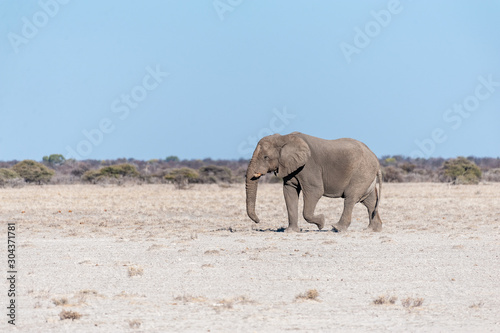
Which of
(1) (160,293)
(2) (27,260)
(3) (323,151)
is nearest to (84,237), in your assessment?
(2) (27,260)

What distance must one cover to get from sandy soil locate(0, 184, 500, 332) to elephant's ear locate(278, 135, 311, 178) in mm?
1496

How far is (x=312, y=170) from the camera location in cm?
1747

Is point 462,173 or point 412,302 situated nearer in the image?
point 412,302

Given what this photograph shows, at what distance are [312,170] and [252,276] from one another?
619cm

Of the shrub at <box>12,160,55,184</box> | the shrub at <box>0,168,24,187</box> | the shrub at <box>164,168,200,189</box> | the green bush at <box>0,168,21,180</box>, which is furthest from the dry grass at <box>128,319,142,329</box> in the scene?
the shrub at <box>12,160,55,184</box>

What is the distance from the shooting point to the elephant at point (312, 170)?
17312mm

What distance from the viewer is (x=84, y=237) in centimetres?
1783

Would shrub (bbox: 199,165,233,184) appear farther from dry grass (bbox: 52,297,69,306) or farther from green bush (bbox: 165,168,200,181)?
dry grass (bbox: 52,297,69,306)

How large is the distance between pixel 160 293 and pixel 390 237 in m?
8.07

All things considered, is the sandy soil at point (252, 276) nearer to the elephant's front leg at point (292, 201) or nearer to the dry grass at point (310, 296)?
the dry grass at point (310, 296)

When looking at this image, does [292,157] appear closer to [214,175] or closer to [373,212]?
[373,212]

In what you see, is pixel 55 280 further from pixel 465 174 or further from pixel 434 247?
pixel 465 174

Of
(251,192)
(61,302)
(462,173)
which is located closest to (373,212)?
(251,192)

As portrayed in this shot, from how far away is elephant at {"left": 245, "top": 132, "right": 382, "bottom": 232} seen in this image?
17.3 metres
